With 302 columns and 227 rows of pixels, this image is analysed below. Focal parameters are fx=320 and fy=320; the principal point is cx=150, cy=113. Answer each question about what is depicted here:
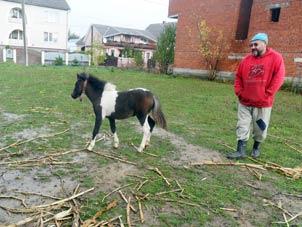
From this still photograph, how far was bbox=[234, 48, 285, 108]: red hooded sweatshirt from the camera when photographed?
525cm

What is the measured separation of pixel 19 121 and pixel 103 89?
312 centimetres

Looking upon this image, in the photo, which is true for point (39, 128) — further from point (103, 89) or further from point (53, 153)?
point (103, 89)

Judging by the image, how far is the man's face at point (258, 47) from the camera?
17.3ft

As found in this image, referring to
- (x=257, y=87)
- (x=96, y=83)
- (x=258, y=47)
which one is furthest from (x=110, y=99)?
(x=258, y=47)

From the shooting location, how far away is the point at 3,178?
14.4ft

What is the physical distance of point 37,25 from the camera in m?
53.2

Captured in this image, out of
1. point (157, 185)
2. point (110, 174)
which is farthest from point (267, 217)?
point (110, 174)

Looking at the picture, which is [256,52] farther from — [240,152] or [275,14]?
[275,14]

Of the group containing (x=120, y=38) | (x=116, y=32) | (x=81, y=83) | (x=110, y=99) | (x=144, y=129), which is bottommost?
(x=144, y=129)

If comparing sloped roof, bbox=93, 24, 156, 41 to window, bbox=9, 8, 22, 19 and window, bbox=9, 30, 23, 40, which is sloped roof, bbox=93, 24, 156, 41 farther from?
window, bbox=9, 8, 22, 19

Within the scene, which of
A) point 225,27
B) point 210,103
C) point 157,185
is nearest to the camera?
point 157,185

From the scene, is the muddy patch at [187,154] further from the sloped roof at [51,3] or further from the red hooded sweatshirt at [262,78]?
the sloped roof at [51,3]

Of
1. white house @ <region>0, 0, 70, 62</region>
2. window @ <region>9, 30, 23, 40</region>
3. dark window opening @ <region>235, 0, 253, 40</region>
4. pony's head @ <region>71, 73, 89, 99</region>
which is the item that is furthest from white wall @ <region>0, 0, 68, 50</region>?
pony's head @ <region>71, 73, 89, 99</region>

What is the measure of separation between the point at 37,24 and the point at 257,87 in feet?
177
